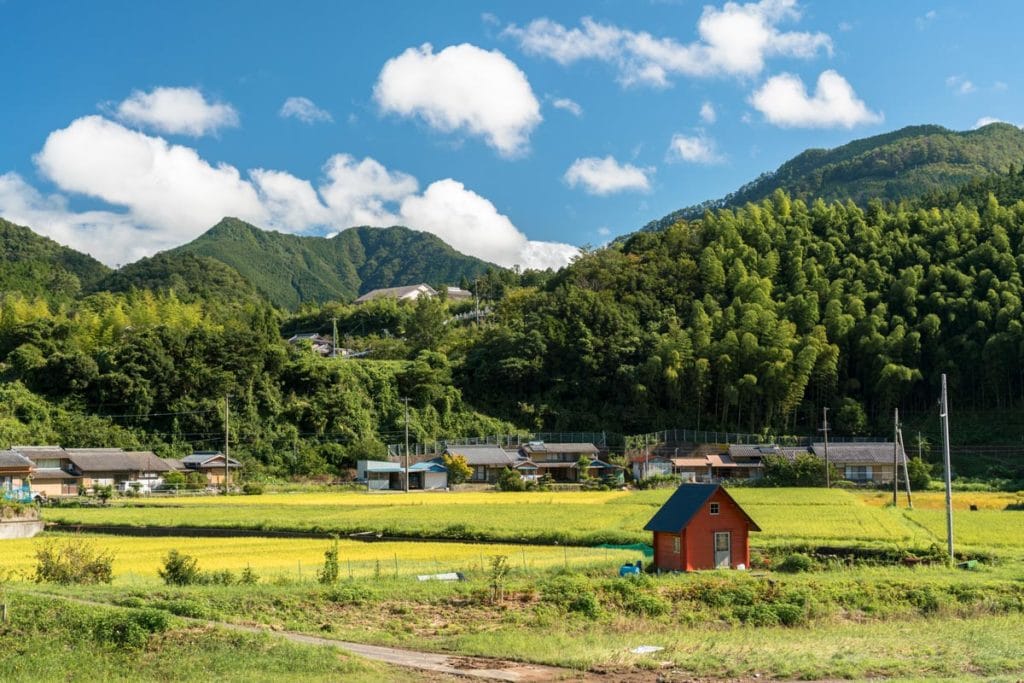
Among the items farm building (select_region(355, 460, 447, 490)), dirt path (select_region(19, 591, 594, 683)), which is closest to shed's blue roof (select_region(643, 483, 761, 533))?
dirt path (select_region(19, 591, 594, 683))

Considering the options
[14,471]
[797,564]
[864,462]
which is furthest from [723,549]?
[14,471]

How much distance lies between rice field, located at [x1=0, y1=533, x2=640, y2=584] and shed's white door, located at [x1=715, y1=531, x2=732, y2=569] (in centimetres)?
206

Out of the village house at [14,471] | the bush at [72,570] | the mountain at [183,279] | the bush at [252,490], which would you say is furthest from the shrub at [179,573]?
the mountain at [183,279]

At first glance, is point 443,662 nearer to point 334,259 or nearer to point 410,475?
point 410,475

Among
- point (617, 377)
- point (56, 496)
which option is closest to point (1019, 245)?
point (617, 377)

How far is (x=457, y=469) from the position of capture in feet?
167

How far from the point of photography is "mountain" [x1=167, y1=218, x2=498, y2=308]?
142000 millimetres

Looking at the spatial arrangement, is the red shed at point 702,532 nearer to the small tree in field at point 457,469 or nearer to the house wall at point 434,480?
the small tree in field at point 457,469

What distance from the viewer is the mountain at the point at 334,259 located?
14200 cm

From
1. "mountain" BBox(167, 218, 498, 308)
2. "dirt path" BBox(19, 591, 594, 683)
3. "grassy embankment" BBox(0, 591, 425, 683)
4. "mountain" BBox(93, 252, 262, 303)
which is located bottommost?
"dirt path" BBox(19, 591, 594, 683)

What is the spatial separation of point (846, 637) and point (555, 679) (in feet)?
17.8

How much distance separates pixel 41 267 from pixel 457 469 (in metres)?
53.5

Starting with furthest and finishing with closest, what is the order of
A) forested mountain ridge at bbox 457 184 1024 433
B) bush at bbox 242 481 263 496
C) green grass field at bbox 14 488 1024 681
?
forested mountain ridge at bbox 457 184 1024 433
bush at bbox 242 481 263 496
green grass field at bbox 14 488 1024 681

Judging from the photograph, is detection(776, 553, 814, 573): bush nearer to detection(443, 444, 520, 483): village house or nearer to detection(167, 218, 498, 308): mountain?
detection(443, 444, 520, 483): village house
